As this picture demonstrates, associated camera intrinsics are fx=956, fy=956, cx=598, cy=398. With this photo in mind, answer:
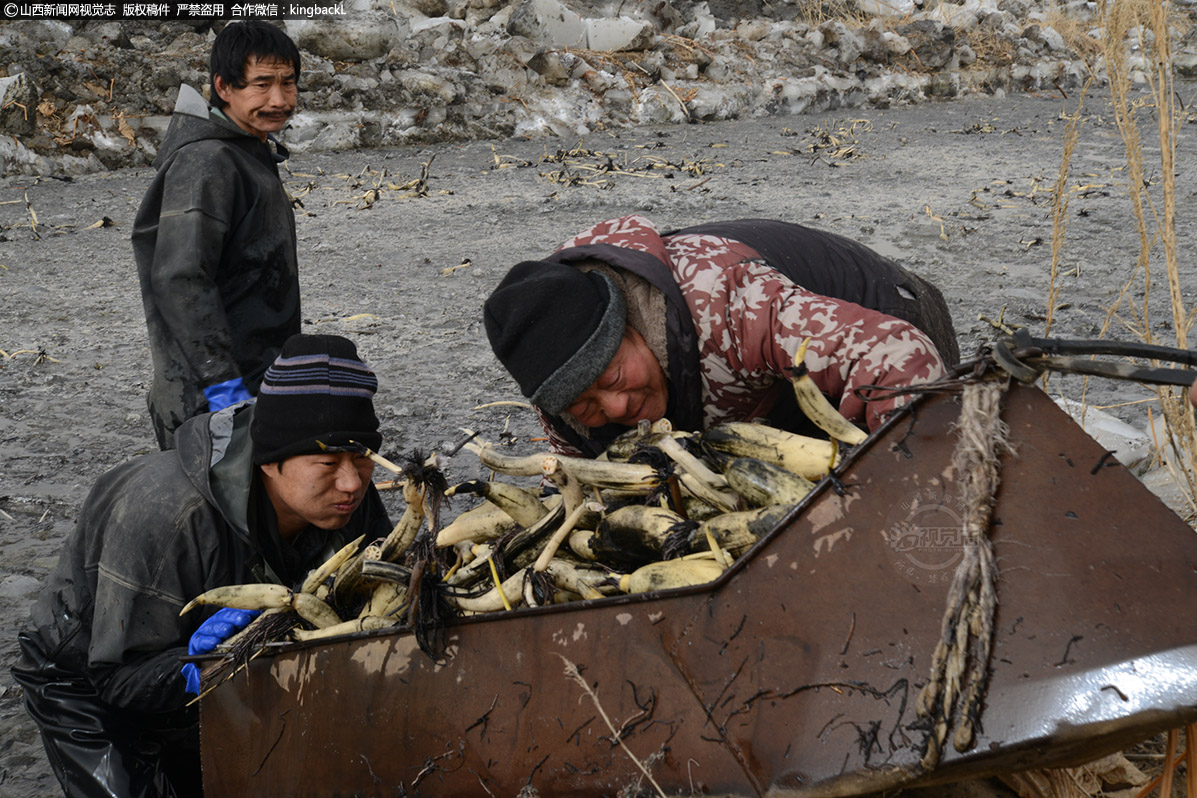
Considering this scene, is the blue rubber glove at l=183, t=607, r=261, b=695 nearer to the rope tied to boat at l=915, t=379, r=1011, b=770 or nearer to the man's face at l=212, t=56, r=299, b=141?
the rope tied to boat at l=915, t=379, r=1011, b=770

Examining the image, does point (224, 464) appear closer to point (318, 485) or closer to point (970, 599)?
point (318, 485)

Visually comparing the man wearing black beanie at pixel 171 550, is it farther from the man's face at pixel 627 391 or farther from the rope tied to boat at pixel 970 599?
the rope tied to boat at pixel 970 599

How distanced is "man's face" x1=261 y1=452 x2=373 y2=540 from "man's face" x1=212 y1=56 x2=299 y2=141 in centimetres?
171

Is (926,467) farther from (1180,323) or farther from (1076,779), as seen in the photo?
(1180,323)

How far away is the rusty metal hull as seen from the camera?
3.79 ft

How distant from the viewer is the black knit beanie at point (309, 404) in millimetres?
2334

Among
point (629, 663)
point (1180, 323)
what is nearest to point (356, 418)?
point (629, 663)

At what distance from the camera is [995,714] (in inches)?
46.4

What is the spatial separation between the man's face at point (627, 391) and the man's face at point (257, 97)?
1895 mm

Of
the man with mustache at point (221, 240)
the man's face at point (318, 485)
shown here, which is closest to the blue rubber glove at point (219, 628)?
the man's face at point (318, 485)

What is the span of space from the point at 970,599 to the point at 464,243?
693 cm

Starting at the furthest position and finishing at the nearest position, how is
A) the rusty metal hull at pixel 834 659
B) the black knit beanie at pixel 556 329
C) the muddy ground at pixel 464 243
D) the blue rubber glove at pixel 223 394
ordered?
the muddy ground at pixel 464 243
the blue rubber glove at pixel 223 394
the black knit beanie at pixel 556 329
the rusty metal hull at pixel 834 659

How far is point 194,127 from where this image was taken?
3447mm

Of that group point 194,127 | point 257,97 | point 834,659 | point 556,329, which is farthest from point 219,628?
point 257,97
